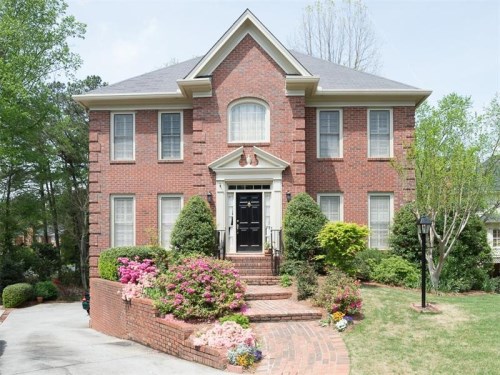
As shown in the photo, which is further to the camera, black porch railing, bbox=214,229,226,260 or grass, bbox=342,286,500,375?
black porch railing, bbox=214,229,226,260

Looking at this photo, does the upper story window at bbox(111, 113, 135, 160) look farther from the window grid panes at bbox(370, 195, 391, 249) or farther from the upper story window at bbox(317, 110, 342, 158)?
the window grid panes at bbox(370, 195, 391, 249)

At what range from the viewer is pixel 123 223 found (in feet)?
57.2

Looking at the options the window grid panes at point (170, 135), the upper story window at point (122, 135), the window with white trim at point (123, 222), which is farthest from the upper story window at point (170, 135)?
the window with white trim at point (123, 222)

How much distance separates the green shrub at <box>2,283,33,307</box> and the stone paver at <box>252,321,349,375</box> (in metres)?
18.5

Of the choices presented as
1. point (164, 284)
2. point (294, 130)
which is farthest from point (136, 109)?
point (164, 284)

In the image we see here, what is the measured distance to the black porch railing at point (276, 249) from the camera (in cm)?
1447

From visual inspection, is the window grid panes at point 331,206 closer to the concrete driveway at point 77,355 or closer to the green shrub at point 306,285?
the green shrub at point 306,285

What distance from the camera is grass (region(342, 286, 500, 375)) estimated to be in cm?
764

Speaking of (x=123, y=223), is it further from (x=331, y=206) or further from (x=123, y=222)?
(x=331, y=206)

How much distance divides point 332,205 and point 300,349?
29.9ft

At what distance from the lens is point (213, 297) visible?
9.92 meters

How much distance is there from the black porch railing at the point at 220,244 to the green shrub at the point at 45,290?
14.7 m

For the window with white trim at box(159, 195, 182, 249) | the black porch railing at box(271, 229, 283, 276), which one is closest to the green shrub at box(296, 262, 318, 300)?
the black porch railing at box(271, 229, 283, 276)

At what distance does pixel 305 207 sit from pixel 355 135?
4119 mm
